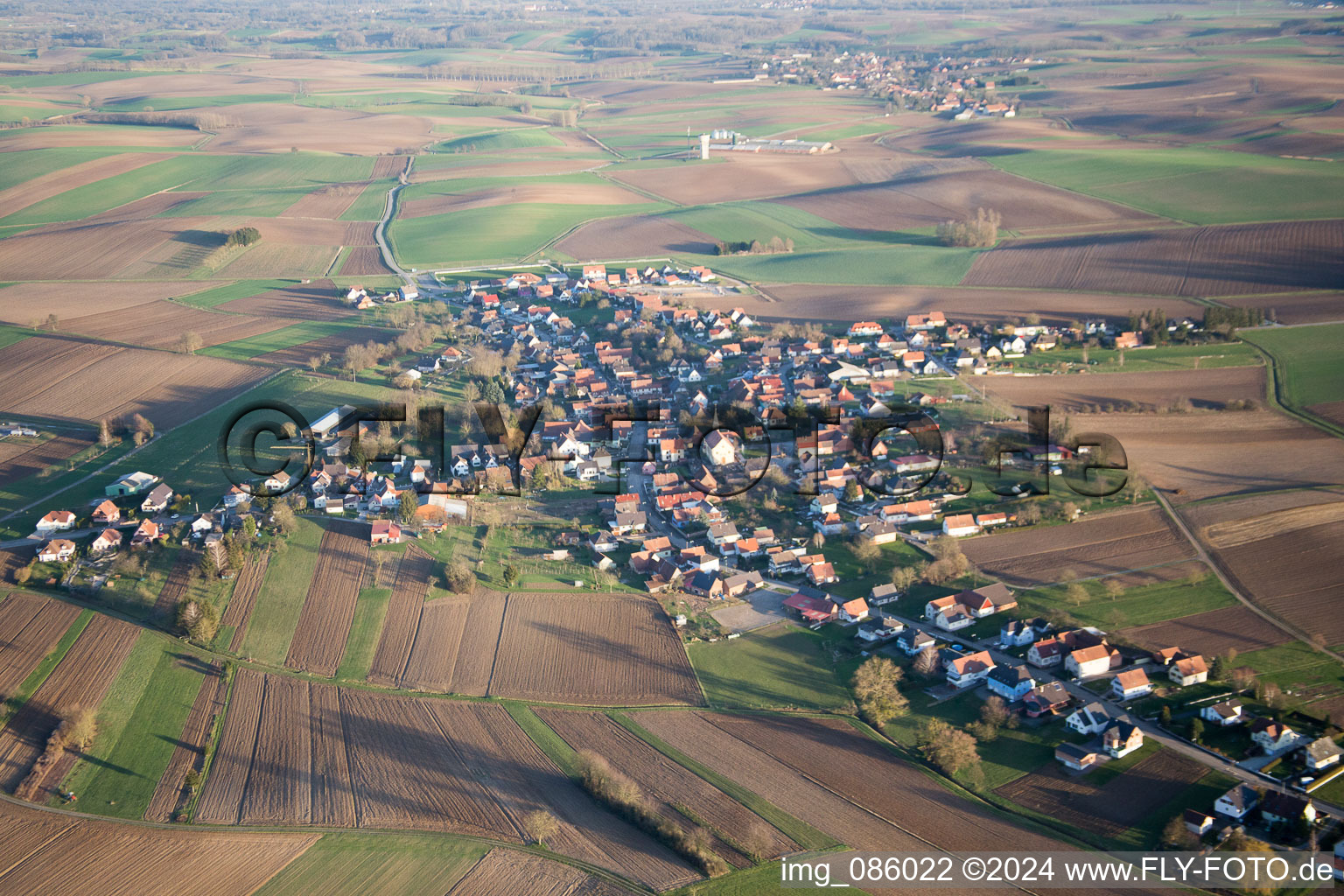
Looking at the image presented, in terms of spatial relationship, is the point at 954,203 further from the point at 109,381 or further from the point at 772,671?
the point at 772,671

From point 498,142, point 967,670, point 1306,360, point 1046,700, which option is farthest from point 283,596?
point 498,142

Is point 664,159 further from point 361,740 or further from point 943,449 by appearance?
point 361,740

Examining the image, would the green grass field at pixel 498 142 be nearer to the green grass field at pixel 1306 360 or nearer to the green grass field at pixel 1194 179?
the green grass field at pixel 1194 179

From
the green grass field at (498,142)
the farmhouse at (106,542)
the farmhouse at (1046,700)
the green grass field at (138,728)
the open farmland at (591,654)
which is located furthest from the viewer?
the green grass field at (498,142)

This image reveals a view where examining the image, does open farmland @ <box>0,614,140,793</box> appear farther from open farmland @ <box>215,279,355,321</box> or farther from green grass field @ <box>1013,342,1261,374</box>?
green grass field @ <box>1013,342,1261,374</box>

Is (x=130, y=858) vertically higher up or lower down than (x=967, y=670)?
lower down

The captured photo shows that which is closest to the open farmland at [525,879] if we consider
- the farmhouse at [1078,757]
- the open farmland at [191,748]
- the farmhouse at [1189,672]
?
the open farmland at [191,748]

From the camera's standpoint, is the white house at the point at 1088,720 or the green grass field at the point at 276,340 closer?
the white house at the point at 1088,720
